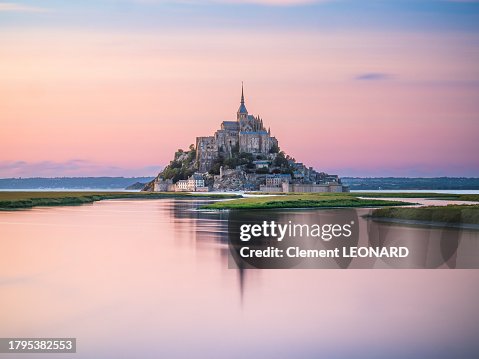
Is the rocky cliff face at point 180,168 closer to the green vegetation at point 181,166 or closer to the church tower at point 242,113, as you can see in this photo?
the green vegetation at point 181,166

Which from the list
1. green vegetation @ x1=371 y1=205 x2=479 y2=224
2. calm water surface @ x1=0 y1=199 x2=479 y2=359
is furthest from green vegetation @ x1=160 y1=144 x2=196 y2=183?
calm water surface @ x1=0 y1=199 x2=479 y2=359

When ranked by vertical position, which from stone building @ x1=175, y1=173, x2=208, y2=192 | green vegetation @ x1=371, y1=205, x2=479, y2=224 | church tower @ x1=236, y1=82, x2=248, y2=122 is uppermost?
church tower @ x1=236, y1=82, x2=248, y2=122

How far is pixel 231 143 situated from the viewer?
5059 inches

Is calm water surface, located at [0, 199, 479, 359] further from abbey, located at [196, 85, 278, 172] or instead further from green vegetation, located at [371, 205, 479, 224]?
abbey, located at [196, 85, 278, 172]

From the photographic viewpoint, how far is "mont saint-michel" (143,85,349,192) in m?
117

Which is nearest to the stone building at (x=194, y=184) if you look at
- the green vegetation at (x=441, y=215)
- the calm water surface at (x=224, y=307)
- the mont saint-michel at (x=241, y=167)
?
the mont saint-michel at (x=241, y=167)

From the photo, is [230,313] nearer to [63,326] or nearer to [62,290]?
[63,326]

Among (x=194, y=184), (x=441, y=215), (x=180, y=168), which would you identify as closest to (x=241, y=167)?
(x=194, y=184)

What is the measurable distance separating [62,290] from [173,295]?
3020 mm

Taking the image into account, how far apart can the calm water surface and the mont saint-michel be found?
290 ft

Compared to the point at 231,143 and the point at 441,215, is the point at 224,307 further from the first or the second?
the point at 231,143

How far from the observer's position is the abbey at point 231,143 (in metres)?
126

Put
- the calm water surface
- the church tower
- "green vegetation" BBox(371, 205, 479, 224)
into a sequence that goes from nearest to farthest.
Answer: the calm water surface → "green vegetation" BBox(371, 205, 479, 224) → the church tower

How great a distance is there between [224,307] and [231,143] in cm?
11158
